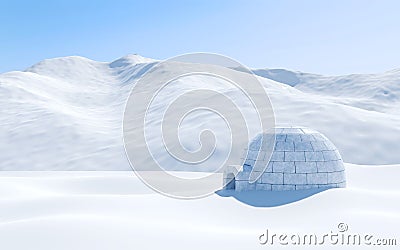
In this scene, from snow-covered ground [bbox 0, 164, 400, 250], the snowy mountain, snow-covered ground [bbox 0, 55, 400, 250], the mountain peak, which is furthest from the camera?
the mountain peak

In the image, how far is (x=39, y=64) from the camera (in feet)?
467

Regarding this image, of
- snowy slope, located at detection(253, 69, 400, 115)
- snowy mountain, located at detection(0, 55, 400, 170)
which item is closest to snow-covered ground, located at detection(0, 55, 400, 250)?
snowy mountain, located at detection(0, 55, 400, 170)

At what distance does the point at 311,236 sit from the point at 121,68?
143 m

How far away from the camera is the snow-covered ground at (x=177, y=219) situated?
12.6 meters

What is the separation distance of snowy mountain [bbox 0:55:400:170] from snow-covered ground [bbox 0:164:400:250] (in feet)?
74.7

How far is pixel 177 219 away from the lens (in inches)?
629

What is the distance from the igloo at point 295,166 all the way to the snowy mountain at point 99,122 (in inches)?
851

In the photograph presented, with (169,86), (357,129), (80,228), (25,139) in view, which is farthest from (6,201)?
(169,86)

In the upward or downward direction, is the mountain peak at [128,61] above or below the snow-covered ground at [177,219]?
above

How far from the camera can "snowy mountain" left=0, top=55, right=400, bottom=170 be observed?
4387cm

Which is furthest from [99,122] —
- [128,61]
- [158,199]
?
[128,61]

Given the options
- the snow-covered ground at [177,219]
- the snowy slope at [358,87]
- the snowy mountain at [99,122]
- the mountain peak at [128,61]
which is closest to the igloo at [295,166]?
the snow-covered ground at [177,219]

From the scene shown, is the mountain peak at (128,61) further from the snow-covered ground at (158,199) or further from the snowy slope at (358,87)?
the snow-covered ground at (158,199)

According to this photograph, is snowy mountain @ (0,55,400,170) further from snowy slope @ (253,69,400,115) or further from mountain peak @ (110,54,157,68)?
mountain peak @ (110,54,157,68)
